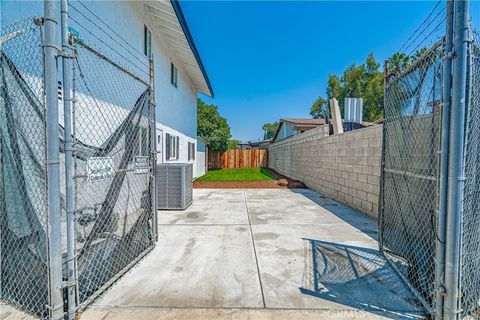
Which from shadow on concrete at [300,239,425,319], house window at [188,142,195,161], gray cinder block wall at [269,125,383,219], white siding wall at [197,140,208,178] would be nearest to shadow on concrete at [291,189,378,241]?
gray cinder block wall at [269,125,383,219]

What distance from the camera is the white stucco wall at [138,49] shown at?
3.42m

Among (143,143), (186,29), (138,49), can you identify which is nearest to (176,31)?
(186,29)

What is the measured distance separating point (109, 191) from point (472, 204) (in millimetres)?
3893

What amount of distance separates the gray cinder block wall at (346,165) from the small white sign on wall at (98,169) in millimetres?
5008

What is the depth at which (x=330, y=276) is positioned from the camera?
2506 mm

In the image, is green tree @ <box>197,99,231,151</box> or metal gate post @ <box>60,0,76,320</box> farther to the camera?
green tree @ <box>197,99,231,151</box>

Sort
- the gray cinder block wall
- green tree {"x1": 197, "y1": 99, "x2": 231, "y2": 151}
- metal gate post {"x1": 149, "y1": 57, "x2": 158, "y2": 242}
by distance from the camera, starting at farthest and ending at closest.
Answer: green tree {"x1": 197, "y1": 99, "x2": 231, "y2": 151}, the gray cinder block wall, metal gate post {"x1": 149, "y1": 57, "x2": 158, "y2": 242}

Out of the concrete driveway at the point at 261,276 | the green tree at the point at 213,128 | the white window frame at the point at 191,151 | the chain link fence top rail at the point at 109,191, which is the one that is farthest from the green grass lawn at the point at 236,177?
the chain link fence top rail at the point at 109,191

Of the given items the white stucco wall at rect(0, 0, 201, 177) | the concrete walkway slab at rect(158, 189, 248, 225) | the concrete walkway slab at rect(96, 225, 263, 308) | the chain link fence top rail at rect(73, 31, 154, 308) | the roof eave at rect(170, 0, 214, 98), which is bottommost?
the concrete walkway slab at rect(158, 189, 248, 225)

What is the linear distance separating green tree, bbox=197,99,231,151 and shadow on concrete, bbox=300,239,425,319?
53.9 feet

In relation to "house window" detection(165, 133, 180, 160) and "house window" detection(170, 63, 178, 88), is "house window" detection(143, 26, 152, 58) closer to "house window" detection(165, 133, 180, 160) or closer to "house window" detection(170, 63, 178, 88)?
"house window" detection(170, 63, 178, 88)

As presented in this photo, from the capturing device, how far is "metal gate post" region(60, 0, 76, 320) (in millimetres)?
1692

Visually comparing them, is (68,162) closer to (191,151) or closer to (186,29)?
(186,29)

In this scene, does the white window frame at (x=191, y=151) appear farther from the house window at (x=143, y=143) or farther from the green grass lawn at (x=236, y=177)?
the house window at (x=143, y=143)
